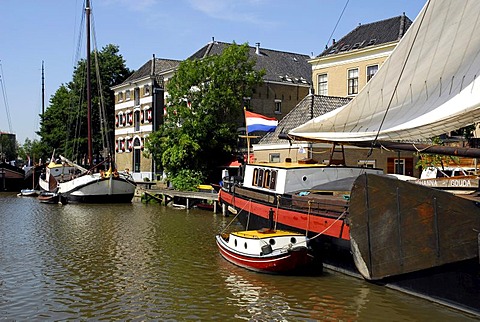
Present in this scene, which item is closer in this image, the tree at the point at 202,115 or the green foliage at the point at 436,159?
the green foliage at the point at 436,159

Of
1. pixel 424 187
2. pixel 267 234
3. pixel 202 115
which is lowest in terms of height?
pixel 267 234

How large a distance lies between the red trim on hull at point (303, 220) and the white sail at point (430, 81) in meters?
2.66

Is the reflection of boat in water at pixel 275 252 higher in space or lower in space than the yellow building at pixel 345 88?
lower

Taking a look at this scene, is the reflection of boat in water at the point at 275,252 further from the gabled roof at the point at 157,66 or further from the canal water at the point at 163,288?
the gabled roof at the point at 157,66

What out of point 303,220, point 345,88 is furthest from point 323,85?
point 303,220

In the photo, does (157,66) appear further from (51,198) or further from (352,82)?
(352,82)

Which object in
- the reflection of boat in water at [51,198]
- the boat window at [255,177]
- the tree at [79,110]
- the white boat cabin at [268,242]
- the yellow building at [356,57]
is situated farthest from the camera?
the tree at [79,110]

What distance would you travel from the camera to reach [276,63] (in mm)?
54500

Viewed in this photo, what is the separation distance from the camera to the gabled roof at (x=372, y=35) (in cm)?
3794

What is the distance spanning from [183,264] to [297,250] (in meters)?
4.55

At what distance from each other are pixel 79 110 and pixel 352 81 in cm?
3643

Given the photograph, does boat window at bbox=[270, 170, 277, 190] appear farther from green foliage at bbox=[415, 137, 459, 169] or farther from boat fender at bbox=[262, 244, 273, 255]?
green foliage at bbox=[415, 137, 459, 169]

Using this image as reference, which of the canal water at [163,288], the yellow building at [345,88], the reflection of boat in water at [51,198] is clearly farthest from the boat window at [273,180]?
the reflection of boat in water at [51,198]

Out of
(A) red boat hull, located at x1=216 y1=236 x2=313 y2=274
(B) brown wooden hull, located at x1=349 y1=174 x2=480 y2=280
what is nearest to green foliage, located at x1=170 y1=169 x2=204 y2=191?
(A) red boat hull, located at x1=216 y1=236 x2=313 y2=274
